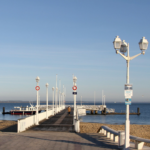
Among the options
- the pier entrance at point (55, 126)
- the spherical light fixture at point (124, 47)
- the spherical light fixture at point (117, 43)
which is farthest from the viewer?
the pier entrance at point (55, 126)

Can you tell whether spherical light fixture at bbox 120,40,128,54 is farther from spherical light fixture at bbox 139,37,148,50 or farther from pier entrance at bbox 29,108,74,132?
pier entrance at bbox 29,108,74,132

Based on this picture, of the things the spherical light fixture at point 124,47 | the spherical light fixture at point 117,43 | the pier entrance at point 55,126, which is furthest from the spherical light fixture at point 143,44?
the pier entrance at point 55,126

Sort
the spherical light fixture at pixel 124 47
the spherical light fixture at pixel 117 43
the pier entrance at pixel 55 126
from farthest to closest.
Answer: the pier entrance at pixel 55 126 → the spherical light fixture at pixel 124 47 → the spherical light fixture at pixel 117 43

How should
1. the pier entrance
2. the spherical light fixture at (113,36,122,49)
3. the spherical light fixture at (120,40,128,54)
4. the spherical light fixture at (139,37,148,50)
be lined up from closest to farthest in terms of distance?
the spherical light fixture at (113,36,122,49), the spherical light fixture at (139,37,148,50), the spherical light fixture at (120,40,128,54), the pier entrance

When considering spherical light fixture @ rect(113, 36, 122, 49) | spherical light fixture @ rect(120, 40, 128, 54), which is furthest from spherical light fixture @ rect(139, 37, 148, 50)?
spherical light fixture @ rect(113, 36, 122, 49)

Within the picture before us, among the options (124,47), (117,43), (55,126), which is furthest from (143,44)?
(55,126)

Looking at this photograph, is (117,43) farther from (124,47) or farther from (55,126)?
(55,126)

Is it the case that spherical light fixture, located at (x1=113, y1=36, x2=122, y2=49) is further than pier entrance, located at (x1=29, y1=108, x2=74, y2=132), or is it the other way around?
pier entrance, located at (x1=29, y1=108, x2=74, y2=132)

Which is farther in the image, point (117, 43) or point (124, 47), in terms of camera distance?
point (124, 47)

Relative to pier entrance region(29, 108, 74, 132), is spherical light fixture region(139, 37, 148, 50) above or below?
above

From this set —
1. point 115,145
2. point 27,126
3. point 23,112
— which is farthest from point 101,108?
point 115,145

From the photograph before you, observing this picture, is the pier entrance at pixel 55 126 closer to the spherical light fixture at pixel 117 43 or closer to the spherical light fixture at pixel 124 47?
the spherical light fixture at pixel 124 47

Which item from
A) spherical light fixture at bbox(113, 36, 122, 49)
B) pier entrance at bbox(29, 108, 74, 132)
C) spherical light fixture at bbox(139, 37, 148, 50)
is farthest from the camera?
pier entrance at bbox(29, 108, 74, 132)

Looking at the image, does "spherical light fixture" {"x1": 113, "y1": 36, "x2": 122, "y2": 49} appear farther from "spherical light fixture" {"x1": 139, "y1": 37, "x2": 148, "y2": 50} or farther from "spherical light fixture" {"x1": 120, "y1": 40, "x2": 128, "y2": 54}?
"spherical light fixture" {"x1": 139, "y1": 37, "x2": 148, "y2": 50}
